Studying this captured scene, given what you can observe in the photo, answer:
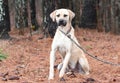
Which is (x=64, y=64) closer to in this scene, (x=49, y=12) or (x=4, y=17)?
(x=49, y=12)

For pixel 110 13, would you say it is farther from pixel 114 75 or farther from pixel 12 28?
pixel 114 75

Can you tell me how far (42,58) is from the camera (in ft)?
33.3

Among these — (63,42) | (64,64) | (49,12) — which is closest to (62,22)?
(63,42)

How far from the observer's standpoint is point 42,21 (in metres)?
13.2

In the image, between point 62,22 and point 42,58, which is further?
point 42,58

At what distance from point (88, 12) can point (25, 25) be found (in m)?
2.32

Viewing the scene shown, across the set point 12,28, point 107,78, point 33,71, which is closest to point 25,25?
point 12,28

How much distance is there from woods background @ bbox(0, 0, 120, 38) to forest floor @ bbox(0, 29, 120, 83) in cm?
36

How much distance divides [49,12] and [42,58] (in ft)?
9.16

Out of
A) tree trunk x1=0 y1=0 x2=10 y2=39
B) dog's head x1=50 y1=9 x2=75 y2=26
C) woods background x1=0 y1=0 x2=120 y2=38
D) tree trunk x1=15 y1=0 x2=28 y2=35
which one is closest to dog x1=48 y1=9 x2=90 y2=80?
dog's head x1=50 y1=9 x2=75 y2=26

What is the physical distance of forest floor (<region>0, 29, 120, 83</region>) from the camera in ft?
25.4

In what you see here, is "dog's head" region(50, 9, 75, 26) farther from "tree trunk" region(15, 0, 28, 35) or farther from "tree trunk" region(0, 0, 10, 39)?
"tree trunk" region(0, 0, 10, 39)

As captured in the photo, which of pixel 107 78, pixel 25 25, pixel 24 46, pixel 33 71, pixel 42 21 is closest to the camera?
pixel 107 78

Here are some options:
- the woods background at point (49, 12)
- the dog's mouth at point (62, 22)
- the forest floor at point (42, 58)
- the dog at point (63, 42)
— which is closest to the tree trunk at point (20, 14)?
the woods background at point (49, 12)
